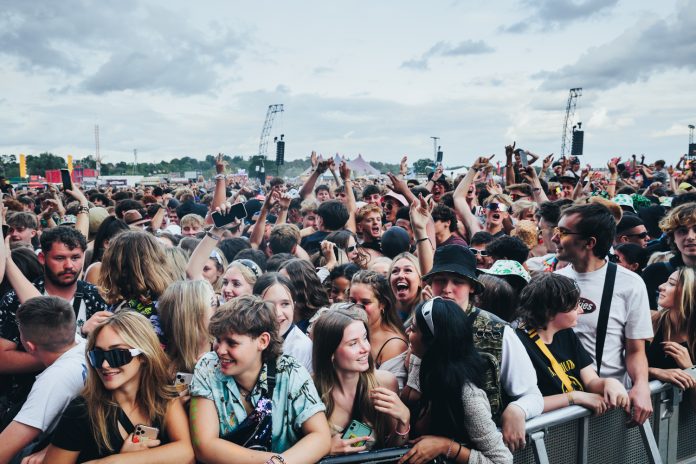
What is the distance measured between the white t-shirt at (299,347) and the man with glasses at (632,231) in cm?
373

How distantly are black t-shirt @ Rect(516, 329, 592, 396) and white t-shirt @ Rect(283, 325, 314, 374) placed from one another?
4.19 ft

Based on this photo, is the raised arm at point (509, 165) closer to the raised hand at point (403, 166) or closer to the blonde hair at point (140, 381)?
the raised hand at point (403, 166)

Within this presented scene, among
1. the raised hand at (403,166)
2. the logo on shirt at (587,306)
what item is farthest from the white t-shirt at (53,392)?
the raised hand at (403,166)

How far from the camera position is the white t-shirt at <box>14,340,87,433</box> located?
2.82 meters

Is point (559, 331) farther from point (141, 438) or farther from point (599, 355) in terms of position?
point (141, 438)

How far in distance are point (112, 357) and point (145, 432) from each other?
14.4 inches

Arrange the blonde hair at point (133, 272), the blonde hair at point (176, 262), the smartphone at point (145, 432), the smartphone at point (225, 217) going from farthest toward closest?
1. the smartphone at point (225, 217)
2. the blonde hair at point (176, 262)
3. the blonde hair at point (133, 272)
4. the smartphone at point (145, 432)

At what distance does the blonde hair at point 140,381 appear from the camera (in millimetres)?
2531

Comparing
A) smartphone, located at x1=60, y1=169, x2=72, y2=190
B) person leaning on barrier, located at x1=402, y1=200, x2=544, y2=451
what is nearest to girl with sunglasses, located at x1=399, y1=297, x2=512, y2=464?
person leaning on barrier, located at x1=402, y1=200, x2=544, y2=451

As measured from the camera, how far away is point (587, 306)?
11.6ft

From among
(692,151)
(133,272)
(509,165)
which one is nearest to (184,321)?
(133,272)

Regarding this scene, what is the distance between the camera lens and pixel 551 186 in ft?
36.1

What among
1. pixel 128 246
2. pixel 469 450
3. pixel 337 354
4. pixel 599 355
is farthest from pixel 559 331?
pixel 128 246

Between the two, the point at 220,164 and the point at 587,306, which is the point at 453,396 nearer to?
the point at 587,306
